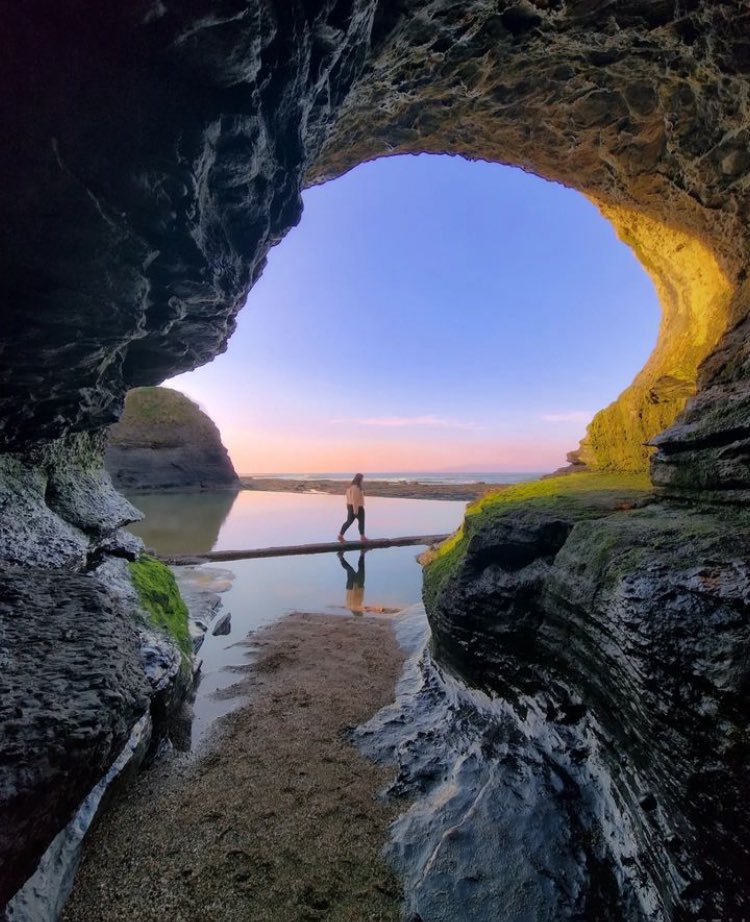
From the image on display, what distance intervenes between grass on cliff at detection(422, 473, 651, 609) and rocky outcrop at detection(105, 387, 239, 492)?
37.4 metres

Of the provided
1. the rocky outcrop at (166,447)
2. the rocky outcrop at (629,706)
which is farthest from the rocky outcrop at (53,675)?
the rocky outcrop at (166,447)

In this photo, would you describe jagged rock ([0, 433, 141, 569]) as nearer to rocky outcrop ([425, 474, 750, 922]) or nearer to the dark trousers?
rocky outcrop ([425, 474, 750, 922])

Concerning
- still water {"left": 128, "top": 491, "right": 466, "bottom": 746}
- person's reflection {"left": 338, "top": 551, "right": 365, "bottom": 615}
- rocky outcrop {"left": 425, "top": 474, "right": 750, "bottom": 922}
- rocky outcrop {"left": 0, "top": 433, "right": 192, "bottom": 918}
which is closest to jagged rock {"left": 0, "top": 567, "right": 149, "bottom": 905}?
rocky outcrop {"left": 0, "top": 433, "right": 192, "bottom": 918}

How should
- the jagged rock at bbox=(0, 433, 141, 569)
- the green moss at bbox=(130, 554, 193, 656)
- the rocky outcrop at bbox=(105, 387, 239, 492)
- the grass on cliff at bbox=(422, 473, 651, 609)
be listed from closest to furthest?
the jagged rock at bbox=(0, 433, 141, 569) → the grass on cliff at bbox=(422, 473, 651, 609) → the green moss at bbox=(130, 554, 193, 656) → the rocky outcrop at bbox=(105, 387, 239, 492)

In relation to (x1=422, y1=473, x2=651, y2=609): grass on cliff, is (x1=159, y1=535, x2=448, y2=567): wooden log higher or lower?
lower

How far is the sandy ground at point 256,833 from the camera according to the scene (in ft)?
7.86

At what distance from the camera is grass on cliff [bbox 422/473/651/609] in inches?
191

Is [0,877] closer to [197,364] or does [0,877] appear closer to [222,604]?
[197,364]

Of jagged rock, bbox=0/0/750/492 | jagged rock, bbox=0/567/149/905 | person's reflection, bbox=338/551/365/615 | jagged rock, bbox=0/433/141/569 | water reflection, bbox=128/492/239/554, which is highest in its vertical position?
jagged rock, bbox=0/0/750/492

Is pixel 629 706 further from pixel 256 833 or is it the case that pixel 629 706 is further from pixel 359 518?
pixel 359 518

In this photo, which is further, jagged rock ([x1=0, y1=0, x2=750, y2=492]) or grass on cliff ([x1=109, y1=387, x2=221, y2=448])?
grass on cliff ([x1=109, y1=387, x2=221, y2=448])

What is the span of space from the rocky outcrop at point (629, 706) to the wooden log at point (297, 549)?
925 centimetres

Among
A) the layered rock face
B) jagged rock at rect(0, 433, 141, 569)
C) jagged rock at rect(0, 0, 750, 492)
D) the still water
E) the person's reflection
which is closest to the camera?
the layered rock face

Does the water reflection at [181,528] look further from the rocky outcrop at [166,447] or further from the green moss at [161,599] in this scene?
the rocky outcrop at [166,447]
